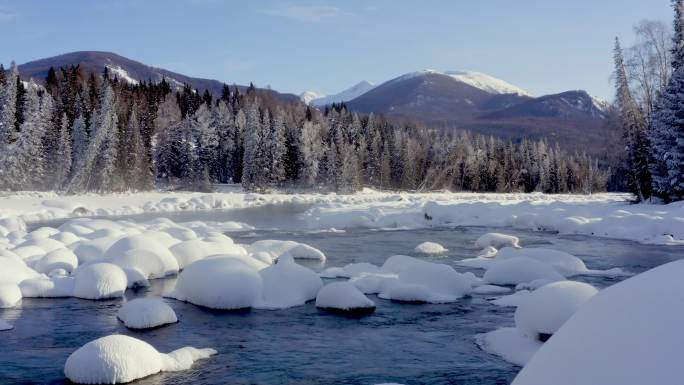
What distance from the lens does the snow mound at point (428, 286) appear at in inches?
502

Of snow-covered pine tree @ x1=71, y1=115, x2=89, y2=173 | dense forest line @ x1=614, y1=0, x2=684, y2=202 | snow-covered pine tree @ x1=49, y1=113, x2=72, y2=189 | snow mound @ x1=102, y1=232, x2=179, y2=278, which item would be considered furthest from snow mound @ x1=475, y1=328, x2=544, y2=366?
snow-covered pine tree @ x1=71, y1=115, x2=89, y2=173

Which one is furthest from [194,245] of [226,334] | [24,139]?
[24,139]

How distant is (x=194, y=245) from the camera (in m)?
17.2

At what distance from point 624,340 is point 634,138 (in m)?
40.1

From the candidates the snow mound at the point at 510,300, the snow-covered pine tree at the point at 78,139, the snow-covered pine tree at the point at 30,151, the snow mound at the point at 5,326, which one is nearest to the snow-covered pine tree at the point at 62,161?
the snow-covered pine tree at the point at 30,151

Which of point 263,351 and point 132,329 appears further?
point 132,329

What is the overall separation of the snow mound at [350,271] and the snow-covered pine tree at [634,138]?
28663 millimetres

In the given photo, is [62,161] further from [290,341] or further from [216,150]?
[290,341]

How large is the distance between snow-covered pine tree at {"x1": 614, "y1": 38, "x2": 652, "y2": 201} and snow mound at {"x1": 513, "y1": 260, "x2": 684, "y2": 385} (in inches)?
1509

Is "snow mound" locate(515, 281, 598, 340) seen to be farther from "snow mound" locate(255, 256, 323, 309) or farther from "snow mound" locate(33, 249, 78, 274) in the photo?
"snow mound" locate(33, 249, 78, 274)

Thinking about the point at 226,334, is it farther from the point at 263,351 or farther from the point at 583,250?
the point at 583,250

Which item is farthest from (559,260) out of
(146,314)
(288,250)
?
(146,314)

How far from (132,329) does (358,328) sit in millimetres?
4030

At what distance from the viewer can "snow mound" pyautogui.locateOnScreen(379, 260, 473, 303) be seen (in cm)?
1275
